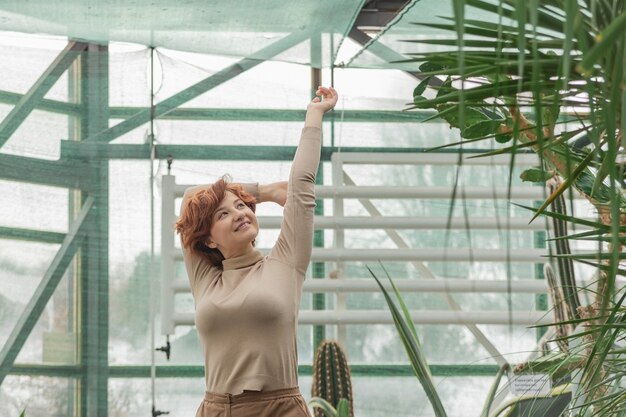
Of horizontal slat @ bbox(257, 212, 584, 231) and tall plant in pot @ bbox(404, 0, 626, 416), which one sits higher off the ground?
horizontal slat @ bbox(257, 212, 584, 231)

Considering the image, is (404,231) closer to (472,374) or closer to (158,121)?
(472,374)

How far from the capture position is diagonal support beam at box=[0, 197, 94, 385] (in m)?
3.85

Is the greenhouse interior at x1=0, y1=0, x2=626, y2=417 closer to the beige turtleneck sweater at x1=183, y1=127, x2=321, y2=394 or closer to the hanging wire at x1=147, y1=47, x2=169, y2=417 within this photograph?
the hanging wire at x1=147, y1=47, x2=169, y2=417

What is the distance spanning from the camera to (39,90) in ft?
13.0

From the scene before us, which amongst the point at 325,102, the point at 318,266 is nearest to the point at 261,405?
the point at 325,102

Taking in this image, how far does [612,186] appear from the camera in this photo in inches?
23.7

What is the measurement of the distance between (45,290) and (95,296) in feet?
0.63

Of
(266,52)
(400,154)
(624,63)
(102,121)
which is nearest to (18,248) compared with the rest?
(102,121)

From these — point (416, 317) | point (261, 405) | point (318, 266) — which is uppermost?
point (318, 266)

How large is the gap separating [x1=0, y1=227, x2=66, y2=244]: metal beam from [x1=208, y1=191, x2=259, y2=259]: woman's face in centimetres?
171

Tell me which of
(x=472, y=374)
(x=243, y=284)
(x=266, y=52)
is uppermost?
(x=266, y=52)

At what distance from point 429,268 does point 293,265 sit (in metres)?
2.14

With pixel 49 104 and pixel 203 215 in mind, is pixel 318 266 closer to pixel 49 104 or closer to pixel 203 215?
pixel 49 104

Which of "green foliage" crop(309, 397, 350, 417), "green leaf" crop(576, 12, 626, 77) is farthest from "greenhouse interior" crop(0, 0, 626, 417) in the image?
"green leaf" crop(576, 12, 626, 77)
